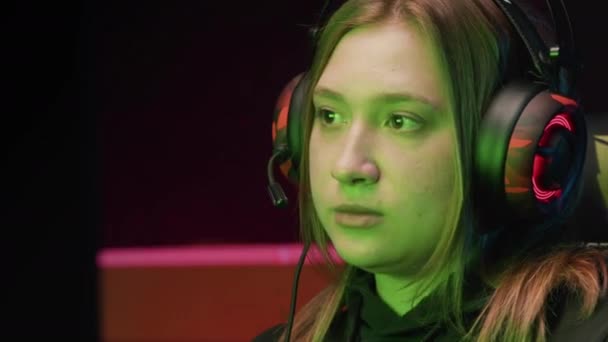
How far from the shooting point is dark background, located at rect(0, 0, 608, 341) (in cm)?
219

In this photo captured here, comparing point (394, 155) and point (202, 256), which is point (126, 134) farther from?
point (394, 155)

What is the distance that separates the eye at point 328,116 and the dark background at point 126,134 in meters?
0.89

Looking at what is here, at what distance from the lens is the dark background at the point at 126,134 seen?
219 cm

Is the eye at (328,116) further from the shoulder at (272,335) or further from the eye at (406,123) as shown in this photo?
the shoulder at (272,335)

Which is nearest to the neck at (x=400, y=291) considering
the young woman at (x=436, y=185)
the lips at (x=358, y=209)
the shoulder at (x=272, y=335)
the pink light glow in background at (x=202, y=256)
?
the young woman at (x=436, y=185)

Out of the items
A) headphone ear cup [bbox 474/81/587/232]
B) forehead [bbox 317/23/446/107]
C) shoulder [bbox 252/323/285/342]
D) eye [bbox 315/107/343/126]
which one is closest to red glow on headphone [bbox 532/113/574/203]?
headphone ear cup [bbox 474/81/587/232]

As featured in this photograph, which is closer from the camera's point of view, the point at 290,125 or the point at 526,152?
the point at 526,152

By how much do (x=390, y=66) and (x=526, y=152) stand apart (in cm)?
17

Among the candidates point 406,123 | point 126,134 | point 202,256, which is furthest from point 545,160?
point 126,134

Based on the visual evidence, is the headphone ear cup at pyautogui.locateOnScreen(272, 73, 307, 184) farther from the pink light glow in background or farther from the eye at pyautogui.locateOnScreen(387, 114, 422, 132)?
the pink light glow in background

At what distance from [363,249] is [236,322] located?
98cm

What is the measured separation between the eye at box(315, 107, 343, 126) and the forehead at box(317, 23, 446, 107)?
0.03 meters

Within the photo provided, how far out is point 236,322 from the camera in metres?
2.10

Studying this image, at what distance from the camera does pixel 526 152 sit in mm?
1101
